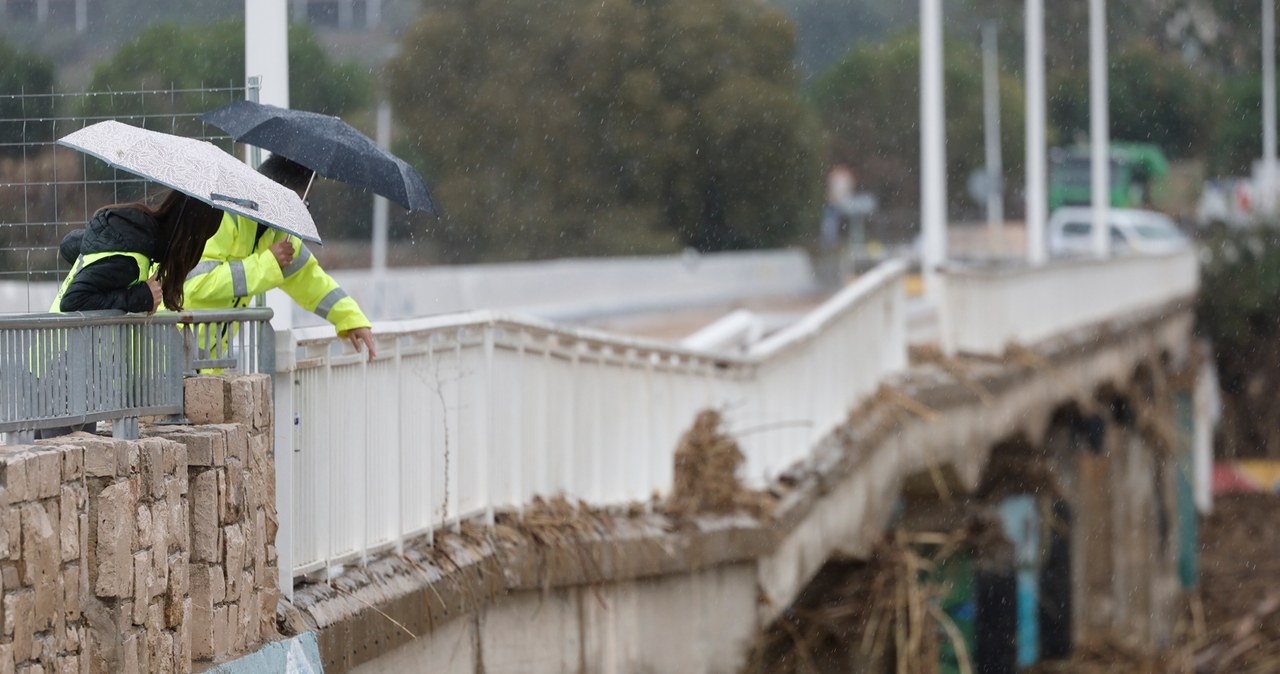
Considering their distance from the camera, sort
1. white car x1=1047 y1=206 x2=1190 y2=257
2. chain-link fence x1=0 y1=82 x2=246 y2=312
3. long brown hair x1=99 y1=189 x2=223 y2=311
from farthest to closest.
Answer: white car x1=1047 y1=206 x2=1190 y2=257
chain-link fence x1=0 y1=82 x2=246 y2=312
long brown hair x1=99 y1=189 x2=223 y2=311

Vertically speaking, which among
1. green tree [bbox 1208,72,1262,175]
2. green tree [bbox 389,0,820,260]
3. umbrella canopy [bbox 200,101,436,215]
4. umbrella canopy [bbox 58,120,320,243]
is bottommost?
umbrella canopy [bbox 58,120,320,243]

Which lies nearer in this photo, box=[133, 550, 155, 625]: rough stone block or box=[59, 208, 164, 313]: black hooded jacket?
box=[133, 550, 155, 625]: rough stone block

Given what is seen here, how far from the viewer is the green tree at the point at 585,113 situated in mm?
37562

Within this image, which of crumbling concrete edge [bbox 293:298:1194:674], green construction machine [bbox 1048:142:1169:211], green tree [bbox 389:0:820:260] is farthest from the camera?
green construction machine [bbox 1048:142:1169:211]

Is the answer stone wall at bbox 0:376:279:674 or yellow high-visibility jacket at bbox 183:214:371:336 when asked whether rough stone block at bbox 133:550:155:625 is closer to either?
stone wall at bbox 0:376:279:674

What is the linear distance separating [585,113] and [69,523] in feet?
116

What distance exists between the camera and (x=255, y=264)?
5.62 metres

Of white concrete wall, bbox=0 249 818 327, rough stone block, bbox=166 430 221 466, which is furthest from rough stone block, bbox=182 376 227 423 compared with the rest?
white concrete wall, bbox=0 249 818 327

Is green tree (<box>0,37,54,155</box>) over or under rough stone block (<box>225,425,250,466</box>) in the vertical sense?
over

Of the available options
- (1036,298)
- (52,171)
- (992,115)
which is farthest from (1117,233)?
(52,171)

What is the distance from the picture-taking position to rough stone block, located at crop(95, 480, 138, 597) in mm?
4234

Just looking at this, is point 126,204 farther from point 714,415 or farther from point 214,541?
point 714,415

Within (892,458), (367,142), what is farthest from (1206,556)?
(367,142)

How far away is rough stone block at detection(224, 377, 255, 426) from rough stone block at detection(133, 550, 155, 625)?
2.21ft
